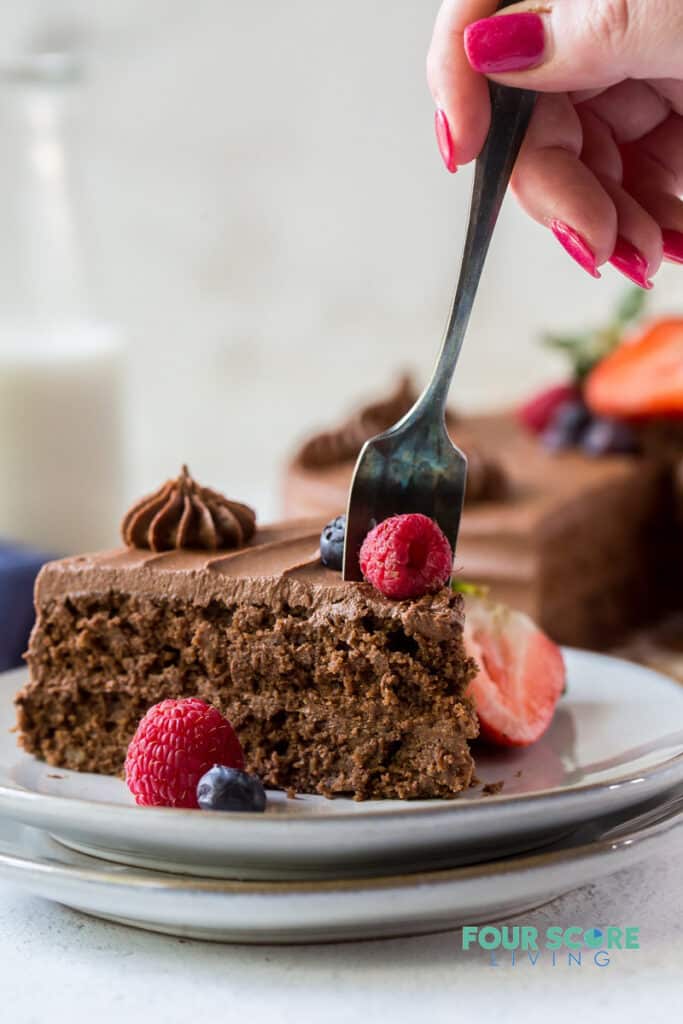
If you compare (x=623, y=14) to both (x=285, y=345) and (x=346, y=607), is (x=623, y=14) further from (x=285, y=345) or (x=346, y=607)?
(x=285, y=345)

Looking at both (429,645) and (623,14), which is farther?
(429,645)

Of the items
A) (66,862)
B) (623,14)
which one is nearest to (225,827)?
(66,862)

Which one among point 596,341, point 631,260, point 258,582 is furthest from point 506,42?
point 596,341

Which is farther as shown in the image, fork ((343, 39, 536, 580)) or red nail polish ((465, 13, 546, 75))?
fork ((343, 39, 536, 580))

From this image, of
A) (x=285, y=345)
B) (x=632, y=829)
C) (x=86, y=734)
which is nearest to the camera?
(x=632, y=829)

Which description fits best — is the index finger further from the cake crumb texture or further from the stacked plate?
the stacked plate

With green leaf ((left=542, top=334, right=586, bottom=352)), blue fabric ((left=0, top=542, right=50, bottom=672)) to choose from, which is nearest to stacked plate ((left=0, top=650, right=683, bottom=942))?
blue fabric ((left=0, top=542, right=50, bottom=672))

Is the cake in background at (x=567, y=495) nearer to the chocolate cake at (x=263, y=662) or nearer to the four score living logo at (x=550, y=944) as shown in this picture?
the chocolate cake at (x=263, y=662)
